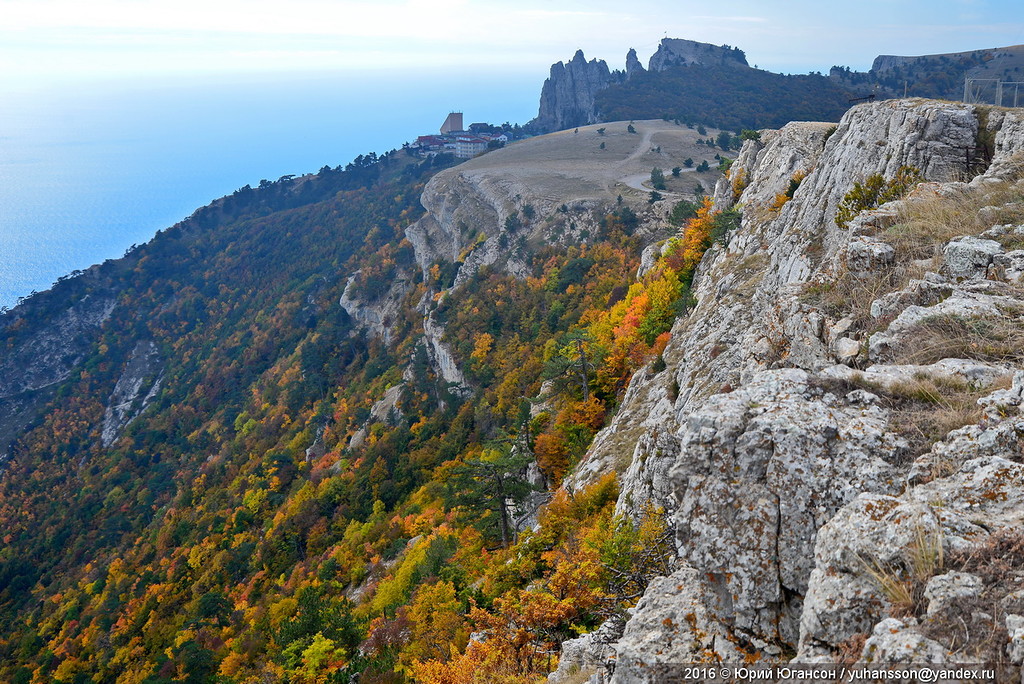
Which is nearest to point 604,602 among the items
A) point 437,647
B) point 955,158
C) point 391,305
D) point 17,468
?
point 437,647

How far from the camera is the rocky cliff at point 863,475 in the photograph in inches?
174

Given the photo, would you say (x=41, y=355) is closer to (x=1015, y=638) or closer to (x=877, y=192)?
(x=877, y=192)

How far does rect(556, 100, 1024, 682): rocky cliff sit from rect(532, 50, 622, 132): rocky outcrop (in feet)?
477

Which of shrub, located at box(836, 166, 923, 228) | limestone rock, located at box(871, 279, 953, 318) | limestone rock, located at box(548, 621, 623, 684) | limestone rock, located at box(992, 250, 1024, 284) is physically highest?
shrub, located at box(836, 166, 923, 228)

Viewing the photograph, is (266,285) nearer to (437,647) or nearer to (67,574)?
(67,574)

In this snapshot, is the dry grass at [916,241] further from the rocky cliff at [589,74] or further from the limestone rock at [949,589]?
the rocky cliff at [589,74]

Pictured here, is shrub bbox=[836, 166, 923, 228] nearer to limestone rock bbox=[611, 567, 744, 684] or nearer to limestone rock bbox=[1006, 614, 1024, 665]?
limestone rock bbox=[611, 567, 744, 684]

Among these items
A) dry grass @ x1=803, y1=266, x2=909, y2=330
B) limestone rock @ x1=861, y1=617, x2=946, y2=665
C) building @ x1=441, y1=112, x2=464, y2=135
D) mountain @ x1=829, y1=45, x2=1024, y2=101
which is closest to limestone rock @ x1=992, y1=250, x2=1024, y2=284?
dry grass @ x1=803, y1=266, x2=909, y2=330

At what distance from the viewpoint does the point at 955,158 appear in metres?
20.1

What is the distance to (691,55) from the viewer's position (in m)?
152

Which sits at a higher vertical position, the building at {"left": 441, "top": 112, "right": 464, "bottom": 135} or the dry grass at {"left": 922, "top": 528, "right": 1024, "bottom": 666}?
the building at {"left": 441, "top": 112, "right": 464, "bottom": 135}

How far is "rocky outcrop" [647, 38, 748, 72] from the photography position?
15038 centimetres

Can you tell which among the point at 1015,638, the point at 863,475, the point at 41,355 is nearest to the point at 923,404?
the point at 863,475

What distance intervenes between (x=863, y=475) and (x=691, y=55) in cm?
17153
